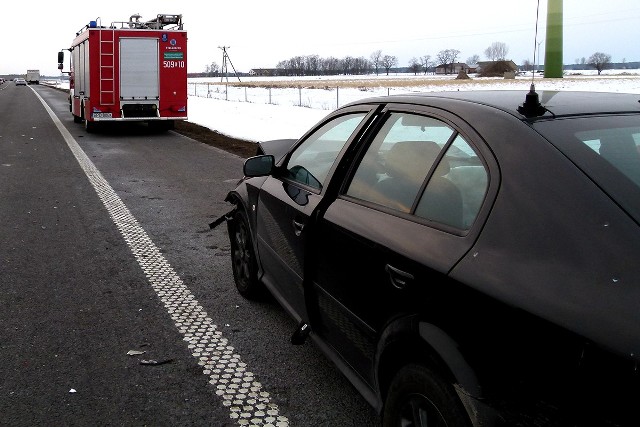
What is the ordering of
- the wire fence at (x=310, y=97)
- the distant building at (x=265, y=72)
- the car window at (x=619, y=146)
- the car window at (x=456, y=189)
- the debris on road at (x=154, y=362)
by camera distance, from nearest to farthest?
the car window at (x=619, y=146) → the car window at (x=456, y=189) → the debris on road at (x=154, y=362) → the wire fence at (x=310, y=97) → the distant building at (x=265, y=72)

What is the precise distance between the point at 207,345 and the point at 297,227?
3.64ft

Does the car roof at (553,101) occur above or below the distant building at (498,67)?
below

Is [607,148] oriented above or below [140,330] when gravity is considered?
above

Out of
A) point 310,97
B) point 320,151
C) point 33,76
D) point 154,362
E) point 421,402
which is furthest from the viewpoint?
point 33,76

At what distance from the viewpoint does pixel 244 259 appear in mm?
4770

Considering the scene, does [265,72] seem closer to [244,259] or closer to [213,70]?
[213,70]

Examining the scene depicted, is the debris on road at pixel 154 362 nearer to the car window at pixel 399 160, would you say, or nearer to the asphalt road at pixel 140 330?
the asphalt road at pixel 140 330

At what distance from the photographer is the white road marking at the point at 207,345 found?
3.21m

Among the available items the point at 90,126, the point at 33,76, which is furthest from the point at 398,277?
the point at 33,76

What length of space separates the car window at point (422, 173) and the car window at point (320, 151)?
1.01ft

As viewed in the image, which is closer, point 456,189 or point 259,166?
point 456,189

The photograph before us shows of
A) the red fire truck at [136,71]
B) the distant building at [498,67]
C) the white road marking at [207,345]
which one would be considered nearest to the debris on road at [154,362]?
the white road marking at [207,345]

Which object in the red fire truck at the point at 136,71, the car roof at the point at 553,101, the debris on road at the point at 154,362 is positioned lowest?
the debris on road at the point at 154,362

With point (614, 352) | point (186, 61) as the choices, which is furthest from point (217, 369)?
point (186, 61)
